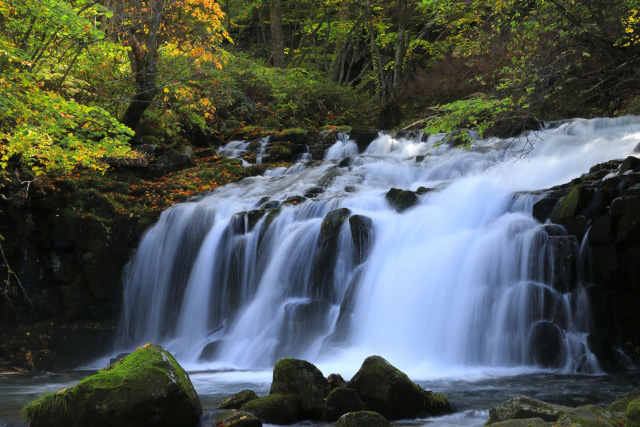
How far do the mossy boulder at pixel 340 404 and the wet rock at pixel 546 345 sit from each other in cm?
357

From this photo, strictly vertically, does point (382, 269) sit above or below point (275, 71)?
below

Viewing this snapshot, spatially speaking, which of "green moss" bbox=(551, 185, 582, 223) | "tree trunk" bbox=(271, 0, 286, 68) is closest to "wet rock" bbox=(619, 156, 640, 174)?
"green moss" bbox=(551, 185, 582, 223)

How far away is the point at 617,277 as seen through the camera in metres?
7.94

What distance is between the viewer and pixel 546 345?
7.97 meters

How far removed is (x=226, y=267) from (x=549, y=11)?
7562mm

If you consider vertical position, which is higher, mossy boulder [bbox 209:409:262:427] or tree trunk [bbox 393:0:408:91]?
tree trunk [bbox 393:0:408:91]

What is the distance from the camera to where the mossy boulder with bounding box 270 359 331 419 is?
227 inches

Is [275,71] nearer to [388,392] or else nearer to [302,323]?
[302,323]

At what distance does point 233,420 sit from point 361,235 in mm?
5555

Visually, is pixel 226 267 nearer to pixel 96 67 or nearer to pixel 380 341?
pixel 380 341

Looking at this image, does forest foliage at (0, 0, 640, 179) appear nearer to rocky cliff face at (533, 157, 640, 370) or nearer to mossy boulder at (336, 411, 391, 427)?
rocky cliff face at (533, 157, 640, 370)

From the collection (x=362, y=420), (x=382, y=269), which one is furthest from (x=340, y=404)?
(x=382, y=269)

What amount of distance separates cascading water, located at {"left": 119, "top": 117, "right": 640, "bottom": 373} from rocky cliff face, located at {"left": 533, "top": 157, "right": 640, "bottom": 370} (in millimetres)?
211

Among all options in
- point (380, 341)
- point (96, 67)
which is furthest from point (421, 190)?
point (96, 67)
